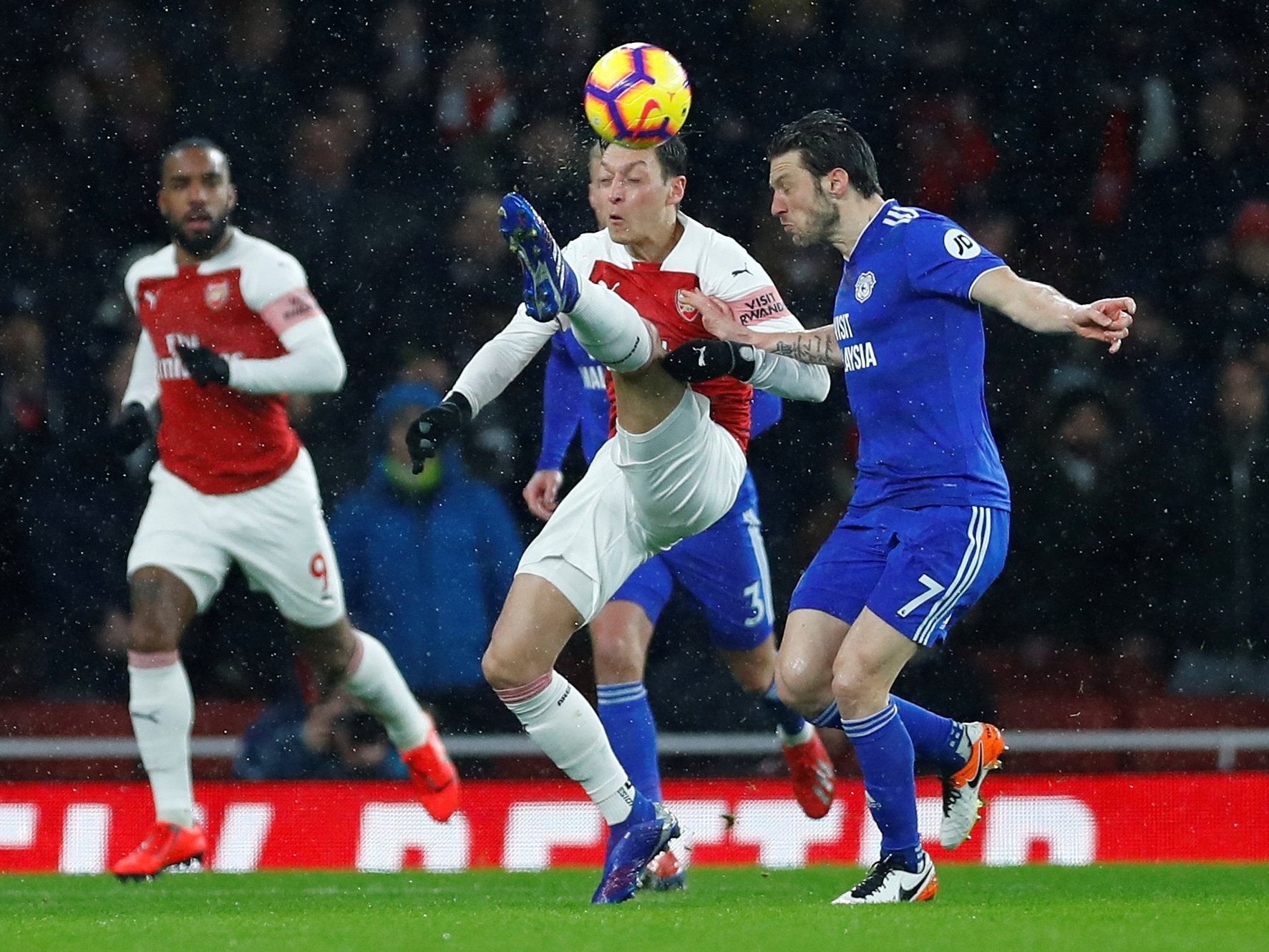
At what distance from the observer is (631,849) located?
5.36 metres

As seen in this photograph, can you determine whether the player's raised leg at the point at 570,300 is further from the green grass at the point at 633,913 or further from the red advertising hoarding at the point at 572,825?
the red advertising hoarding at the point at 572,825

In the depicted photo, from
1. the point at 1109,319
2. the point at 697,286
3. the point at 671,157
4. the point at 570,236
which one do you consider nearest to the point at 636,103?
the point at 671,157

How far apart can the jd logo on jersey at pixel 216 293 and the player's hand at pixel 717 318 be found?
74.5 inches

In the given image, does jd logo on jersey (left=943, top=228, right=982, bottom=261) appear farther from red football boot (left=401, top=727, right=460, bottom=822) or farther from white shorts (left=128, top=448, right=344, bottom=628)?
red football boot (left=401, top=727, right=460, bottom=822)

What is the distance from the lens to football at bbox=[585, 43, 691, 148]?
18.5 ft

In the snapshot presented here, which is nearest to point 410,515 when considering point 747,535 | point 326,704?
point 326,704

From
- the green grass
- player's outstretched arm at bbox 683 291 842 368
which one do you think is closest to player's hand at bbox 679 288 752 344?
player's outstretched arm at bbox 683 291 842 368

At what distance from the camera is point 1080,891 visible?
6.03 meters

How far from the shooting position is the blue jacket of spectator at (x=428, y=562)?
26.1ft

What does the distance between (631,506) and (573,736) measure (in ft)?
2.02

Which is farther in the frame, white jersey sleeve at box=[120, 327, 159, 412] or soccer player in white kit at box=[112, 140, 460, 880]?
white jersey sleeve at box=[120, 327, 159, 412]

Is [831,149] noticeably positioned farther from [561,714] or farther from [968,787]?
[968,787]

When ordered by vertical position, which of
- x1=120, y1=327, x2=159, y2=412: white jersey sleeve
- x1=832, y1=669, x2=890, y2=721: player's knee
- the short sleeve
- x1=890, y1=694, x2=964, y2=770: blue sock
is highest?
the short sleeve

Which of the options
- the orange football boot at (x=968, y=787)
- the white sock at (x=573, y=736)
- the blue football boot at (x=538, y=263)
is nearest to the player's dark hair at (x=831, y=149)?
the blue football boot at (x=538, y=263)
